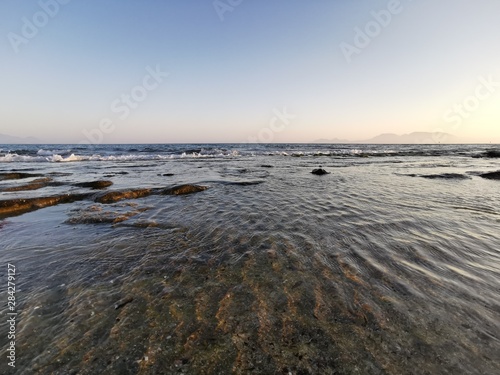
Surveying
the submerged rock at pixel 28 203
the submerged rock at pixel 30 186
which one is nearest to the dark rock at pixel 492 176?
the submerged rock at pixel 28 203

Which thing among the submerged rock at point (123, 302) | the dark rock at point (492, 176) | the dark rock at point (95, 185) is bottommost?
the dark rock at point (95, 185)

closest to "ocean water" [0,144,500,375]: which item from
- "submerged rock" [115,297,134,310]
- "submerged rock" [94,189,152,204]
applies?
"submerged rock" [115,297,134,310]

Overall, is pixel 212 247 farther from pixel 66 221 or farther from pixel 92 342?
pixel 66 221

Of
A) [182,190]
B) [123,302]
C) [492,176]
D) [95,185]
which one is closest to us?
[123,302]

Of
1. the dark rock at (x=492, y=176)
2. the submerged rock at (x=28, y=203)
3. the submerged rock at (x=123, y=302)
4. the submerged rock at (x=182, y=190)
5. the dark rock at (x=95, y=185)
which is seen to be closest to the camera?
the submerged rock at (x=123, y=302)

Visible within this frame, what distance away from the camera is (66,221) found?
22.3ft

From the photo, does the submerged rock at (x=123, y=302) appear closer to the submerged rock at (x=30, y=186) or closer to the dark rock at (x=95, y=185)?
the dark rock at (x=95, y=185)

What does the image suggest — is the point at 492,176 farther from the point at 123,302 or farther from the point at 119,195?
the point at 119,195

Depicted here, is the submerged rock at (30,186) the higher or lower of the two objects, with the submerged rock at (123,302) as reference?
lower

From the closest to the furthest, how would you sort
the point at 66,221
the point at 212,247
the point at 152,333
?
1. the point at 152,333
2. the point at 212,247
3. the point at 66,221

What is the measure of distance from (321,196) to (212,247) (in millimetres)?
6229

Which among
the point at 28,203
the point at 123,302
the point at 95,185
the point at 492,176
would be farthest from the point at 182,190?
the point at 492,176

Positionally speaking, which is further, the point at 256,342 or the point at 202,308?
the point at 202,308

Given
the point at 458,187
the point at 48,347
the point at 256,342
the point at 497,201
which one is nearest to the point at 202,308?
the point at 256,342
